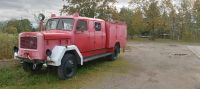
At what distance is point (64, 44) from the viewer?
33.2ft

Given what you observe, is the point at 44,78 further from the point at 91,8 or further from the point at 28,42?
the point at 91,8

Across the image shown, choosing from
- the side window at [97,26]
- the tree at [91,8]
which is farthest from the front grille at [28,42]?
the tree at [91,8]

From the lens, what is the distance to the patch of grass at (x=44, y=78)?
8.76 meters

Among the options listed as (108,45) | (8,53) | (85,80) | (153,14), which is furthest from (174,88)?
(153,14)

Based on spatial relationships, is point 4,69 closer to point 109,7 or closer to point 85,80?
point 85,80

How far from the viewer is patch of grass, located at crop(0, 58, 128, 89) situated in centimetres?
876

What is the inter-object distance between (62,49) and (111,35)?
17.1 ft

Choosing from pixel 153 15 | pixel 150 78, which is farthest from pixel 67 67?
pixel 153 15

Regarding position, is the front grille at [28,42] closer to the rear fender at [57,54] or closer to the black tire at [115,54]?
the rear fender at [57,54]

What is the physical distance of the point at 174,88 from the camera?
906cm

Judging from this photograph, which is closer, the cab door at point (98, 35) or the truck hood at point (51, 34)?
the truck hood at point (51, 34)

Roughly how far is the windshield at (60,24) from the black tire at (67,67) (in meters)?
1.32

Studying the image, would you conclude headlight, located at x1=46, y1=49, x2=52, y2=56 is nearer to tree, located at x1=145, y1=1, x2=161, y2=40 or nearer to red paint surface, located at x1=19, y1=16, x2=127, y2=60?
red paint surface, located at x1=19, y1=16, x2=127, y2=60

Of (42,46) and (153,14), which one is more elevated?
(153,14)
